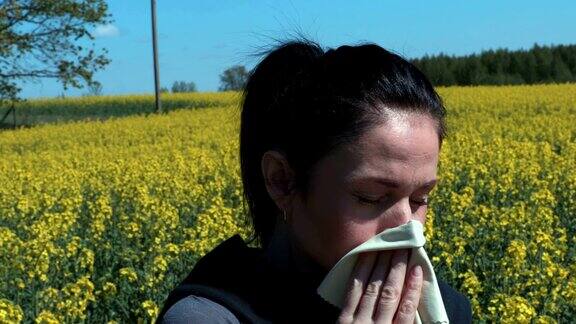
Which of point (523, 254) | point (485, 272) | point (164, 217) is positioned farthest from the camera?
point (164, 217)

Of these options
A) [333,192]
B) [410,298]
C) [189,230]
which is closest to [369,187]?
[333,192]

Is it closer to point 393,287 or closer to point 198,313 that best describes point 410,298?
point 393,287

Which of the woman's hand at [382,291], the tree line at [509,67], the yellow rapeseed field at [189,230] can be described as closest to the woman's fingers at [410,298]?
the woman's hand at [382,291]

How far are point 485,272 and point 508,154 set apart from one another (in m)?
5.33

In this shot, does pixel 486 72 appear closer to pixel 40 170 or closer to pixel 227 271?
pixel 40 170

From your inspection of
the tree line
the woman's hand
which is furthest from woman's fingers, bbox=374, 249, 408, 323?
the tree line

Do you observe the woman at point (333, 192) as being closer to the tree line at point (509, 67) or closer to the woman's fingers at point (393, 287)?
the woman's fingers at point (393, 287)

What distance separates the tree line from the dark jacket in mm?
40603

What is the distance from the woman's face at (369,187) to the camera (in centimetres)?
136

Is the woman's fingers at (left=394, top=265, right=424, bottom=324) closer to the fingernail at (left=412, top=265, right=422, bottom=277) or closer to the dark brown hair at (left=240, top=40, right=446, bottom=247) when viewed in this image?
the fingernail at (left=412, top=265, right=422, bottom=277)

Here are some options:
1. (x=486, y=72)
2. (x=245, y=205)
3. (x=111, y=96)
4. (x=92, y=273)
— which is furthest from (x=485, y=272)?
(x=111, y=96)

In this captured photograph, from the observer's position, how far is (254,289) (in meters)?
1.40

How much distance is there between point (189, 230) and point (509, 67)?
3922cm

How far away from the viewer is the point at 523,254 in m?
4.36
